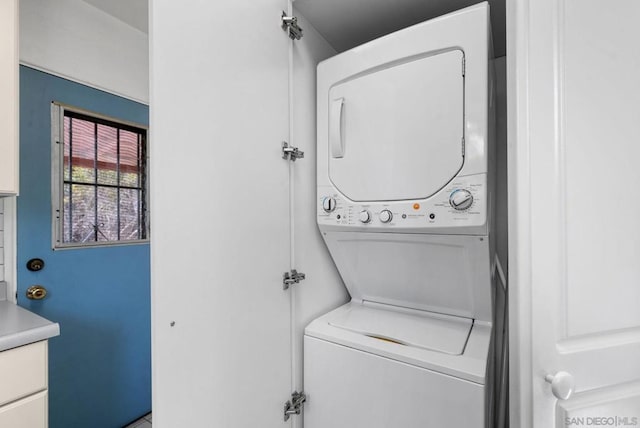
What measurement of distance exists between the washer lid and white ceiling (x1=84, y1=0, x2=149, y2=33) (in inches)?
99.3

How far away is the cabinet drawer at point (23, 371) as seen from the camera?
1137 millimetres

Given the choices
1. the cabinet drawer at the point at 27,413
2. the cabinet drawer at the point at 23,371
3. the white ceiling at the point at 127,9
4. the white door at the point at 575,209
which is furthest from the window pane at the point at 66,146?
the white door at the point at 575,209

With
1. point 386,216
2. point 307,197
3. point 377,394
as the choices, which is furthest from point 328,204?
point 377,394

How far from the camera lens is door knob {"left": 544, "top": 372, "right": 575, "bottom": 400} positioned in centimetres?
83

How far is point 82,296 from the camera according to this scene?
198 cm

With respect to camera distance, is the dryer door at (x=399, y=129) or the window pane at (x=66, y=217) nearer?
the dryer door at (x=399, y=129)

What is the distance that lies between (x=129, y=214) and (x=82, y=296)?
67 cm

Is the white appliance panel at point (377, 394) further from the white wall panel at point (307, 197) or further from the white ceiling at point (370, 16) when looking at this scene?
the white ceiling at point (370, 16)

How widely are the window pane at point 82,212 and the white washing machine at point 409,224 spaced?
1.72 meters

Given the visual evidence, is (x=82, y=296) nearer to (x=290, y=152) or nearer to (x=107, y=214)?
(x=107, y=214)

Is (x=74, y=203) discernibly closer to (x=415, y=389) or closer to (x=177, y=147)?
(x=177, y=147)

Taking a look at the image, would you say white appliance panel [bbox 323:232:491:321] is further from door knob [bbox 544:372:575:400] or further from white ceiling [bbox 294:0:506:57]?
white ceiling [bbox 294:0:506:57]

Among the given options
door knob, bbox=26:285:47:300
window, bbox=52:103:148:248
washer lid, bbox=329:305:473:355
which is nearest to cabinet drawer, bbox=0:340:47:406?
door knob, bbox=26:285:47:300

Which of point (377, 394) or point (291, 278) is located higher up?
point (291, 278)
